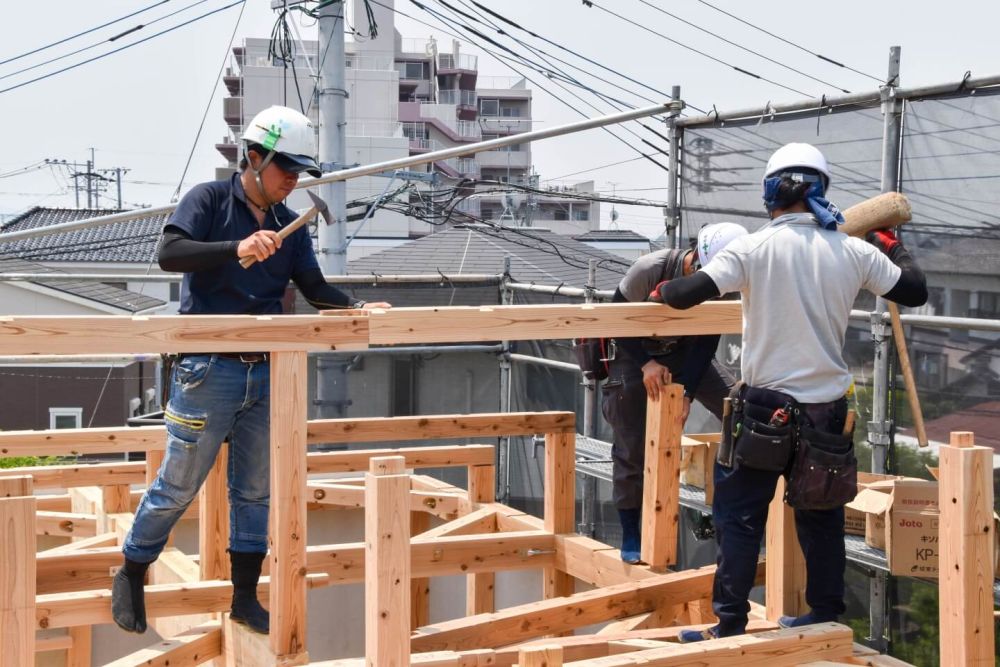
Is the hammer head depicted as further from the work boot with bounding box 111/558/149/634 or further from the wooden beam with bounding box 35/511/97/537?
the wooden beam with bounding box 35/511/97/537

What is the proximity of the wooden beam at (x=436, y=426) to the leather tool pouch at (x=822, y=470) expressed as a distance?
7.61 feet

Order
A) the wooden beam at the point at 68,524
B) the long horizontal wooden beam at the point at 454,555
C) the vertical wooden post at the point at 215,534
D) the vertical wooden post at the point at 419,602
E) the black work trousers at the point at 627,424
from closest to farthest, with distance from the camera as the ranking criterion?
the vertical wooden post at the point at 215,534 < the long horizontal wooden beam at the point at 454,555 < the black work trousers at the point at 627,424 < the wooden beam at the point at 68,524 < the vertical wooden post at the point at 419,602

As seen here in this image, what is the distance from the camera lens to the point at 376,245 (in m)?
31.9

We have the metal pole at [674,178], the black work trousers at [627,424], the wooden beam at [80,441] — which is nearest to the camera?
the black work trousers at [627,424]

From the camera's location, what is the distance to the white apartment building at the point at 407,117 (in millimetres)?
40188

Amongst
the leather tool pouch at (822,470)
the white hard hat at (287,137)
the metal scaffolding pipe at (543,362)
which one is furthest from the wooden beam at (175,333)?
the metal scaffolding pipe at (543,362)

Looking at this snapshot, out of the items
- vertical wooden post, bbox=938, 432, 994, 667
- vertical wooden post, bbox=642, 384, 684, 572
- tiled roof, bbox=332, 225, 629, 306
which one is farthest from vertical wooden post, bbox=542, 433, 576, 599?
tiled roof, bbox=332, 225, 629, 306

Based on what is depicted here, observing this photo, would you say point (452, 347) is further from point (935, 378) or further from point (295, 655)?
point (295, 655)

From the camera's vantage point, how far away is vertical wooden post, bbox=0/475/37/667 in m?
3.29

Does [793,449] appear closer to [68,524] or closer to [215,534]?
[215,534]

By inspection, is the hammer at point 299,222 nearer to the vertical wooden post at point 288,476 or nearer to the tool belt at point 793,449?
the vertical wooden post at point 288,476

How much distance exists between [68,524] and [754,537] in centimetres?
460

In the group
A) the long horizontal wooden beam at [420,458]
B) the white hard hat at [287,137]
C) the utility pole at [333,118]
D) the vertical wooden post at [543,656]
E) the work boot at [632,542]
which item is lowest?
the work boot at [632,542]

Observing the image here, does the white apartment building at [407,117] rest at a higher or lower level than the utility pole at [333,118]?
higher
